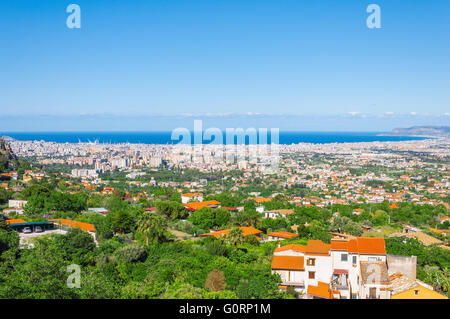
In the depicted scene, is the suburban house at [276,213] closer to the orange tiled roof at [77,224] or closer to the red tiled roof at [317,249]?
the orange tiled roof at [77,224]

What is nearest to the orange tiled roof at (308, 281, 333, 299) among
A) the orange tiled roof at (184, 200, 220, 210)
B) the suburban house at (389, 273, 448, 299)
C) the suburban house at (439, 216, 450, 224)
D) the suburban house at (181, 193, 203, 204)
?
the suburban house at (389, 273, 448, 299)

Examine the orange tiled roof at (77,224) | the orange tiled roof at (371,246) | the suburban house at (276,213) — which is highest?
the orange tiled roof at (371,246)

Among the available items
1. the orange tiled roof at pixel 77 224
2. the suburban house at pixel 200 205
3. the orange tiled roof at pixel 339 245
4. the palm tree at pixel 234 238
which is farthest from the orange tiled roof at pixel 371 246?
the suburban house at pixel 200 205

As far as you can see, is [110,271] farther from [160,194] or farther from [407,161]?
[407,161]

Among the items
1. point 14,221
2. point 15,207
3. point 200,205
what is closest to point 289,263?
point 14,221

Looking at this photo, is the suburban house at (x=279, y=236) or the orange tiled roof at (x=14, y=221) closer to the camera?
the orange tiled roof at (x=14, y=221)

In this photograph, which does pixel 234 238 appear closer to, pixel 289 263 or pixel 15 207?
pixel 289 263

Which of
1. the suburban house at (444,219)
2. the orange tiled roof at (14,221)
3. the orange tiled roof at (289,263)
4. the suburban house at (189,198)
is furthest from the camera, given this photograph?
the suburban house at (189,198)
